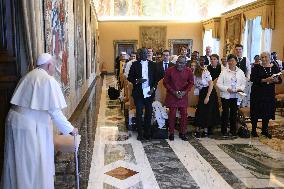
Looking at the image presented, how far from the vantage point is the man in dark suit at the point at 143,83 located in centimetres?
707

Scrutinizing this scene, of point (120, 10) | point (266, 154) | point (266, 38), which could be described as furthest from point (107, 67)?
point (266, 154)

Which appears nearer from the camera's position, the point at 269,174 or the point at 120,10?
the point at 269,174

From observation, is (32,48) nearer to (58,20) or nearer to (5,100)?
(5,100)

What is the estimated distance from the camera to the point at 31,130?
11.7 feet

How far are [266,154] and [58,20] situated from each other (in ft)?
15.2

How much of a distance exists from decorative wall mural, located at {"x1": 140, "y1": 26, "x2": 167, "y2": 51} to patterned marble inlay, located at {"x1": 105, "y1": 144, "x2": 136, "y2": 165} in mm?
22420

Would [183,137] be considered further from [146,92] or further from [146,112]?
[146,92]

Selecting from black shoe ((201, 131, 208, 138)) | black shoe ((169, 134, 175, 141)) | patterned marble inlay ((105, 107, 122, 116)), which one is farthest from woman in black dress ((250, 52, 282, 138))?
patterned marble inlay ((105, 107, 122, 116))

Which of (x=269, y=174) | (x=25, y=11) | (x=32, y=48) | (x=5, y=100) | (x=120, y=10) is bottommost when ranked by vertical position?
(x=269, y=174)

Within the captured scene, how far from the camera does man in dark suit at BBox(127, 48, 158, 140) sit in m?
7.07

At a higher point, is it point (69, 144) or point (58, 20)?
point (58, 20)

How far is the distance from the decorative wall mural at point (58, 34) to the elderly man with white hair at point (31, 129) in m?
1.96

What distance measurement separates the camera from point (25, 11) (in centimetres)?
395

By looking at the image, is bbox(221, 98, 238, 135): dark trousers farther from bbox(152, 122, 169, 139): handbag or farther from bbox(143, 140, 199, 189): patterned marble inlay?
bbox(143, 140, 199, 189): patterned marble inlay
